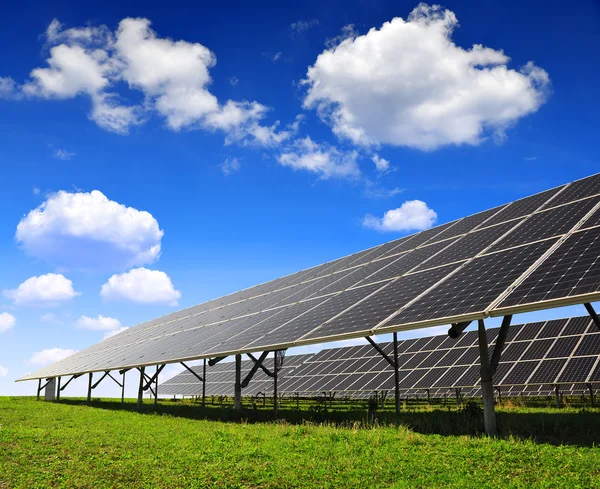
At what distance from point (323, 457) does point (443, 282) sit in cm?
774

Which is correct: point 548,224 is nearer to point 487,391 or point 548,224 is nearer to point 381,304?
point 381,304

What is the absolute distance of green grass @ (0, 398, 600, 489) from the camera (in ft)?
37.7

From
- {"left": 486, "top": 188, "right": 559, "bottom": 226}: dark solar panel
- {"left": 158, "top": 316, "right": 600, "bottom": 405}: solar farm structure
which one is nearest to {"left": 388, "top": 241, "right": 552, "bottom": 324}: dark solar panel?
{"left": 486, "top": 188, "right": 559, "bottom": 226}: dark solar panel

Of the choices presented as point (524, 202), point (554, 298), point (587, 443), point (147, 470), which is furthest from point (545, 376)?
point (147, 470)

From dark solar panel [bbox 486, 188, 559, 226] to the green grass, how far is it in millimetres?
9413

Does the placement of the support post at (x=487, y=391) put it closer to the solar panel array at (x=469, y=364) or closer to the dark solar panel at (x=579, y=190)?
the dark solar panel at (x=579, y=190)

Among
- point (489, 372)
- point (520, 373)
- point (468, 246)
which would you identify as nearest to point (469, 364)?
point (520, 373)

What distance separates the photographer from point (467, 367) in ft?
118

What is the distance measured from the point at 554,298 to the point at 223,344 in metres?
17.4

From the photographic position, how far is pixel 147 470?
13164 millimetres

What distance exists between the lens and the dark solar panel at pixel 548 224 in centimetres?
1852

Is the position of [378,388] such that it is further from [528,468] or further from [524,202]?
[528,468]

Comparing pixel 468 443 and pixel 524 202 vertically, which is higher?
pixel 524 202

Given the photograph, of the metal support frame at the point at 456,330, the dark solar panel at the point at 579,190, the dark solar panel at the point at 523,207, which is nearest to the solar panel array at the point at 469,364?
the dark solar panel at the point at 523,207
